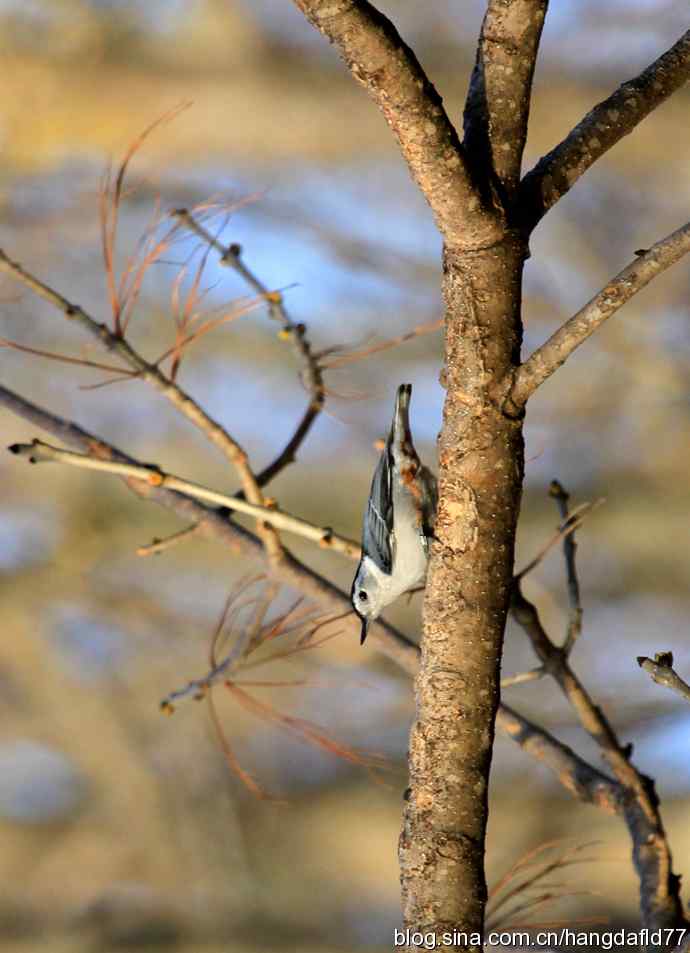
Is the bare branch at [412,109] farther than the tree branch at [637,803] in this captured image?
No

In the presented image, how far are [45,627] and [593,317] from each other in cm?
138

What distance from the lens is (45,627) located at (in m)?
1.73

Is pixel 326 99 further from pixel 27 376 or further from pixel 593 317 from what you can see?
pixel 593 317

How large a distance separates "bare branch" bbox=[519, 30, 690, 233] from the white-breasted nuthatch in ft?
0.79

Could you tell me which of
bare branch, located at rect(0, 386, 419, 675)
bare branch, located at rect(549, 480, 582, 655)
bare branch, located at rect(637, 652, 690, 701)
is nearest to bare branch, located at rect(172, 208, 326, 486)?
bare branch, located at rect(0, 386, 419, 675)

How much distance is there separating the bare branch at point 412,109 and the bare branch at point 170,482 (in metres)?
0.23

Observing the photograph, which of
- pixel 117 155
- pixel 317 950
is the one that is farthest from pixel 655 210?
pixel 317 950

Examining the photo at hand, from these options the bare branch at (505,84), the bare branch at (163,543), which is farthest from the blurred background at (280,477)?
the bare branch at (505,84)

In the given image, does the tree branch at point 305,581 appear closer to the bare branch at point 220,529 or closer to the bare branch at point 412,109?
the bare branch at point 220,529

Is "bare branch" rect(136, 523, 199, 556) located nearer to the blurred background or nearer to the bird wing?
the bird wing

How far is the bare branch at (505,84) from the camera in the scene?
576 mm

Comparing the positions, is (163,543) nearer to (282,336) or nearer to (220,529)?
(220,529)

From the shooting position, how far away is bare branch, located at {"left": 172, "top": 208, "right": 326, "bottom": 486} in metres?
0.83

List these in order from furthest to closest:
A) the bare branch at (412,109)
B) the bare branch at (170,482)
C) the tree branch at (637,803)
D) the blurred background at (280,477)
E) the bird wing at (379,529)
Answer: the blurred background at (280,477) → the bird wing at (379,529) → the tree branch at (637,803) → the bare branch at (170,482) → the bare branch at (412,109)
